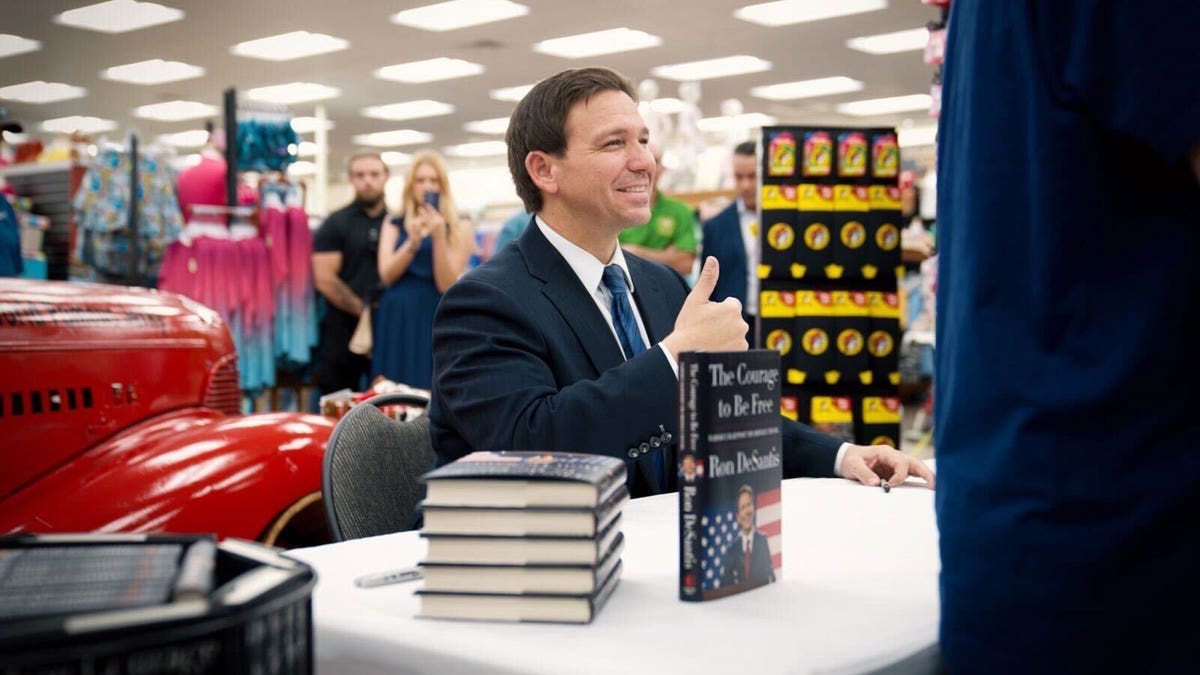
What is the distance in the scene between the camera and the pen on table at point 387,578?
3.60ft

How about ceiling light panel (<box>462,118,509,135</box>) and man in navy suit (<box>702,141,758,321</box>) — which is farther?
ceiling light panel (<box>462,118,509,135</box>)

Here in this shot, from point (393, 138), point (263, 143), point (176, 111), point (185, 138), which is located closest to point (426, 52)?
point (176, 111)

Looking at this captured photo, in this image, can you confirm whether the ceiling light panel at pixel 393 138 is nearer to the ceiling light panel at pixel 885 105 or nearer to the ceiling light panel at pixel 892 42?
the ceiling light panel at pixel 885 105

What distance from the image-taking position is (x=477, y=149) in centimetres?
1786

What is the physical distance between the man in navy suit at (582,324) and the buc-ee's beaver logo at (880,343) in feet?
11.0

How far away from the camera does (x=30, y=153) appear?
7.36m

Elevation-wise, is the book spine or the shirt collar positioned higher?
the shirt collar

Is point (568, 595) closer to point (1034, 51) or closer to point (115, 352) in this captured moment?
point (1034, 51)

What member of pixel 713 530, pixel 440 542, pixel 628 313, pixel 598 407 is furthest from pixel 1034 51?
pixel 628 313

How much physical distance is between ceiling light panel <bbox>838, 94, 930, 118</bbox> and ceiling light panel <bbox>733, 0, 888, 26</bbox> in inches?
154

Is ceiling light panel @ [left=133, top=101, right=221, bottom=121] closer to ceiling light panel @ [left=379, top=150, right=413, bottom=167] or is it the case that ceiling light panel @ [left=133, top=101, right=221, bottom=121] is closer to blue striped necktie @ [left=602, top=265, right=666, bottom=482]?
ceiling light panel @ [left=379, top=150, right=413, bottom=167]

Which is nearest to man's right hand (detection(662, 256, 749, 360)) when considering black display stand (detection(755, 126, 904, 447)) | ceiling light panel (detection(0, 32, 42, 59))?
black display stand (detection(755, 126, 904, 447))

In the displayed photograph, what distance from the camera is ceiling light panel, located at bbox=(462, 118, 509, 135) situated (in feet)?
50.4

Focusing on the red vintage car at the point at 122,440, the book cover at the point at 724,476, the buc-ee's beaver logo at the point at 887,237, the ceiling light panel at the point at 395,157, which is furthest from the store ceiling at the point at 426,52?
the book cover at the point at 724,476
